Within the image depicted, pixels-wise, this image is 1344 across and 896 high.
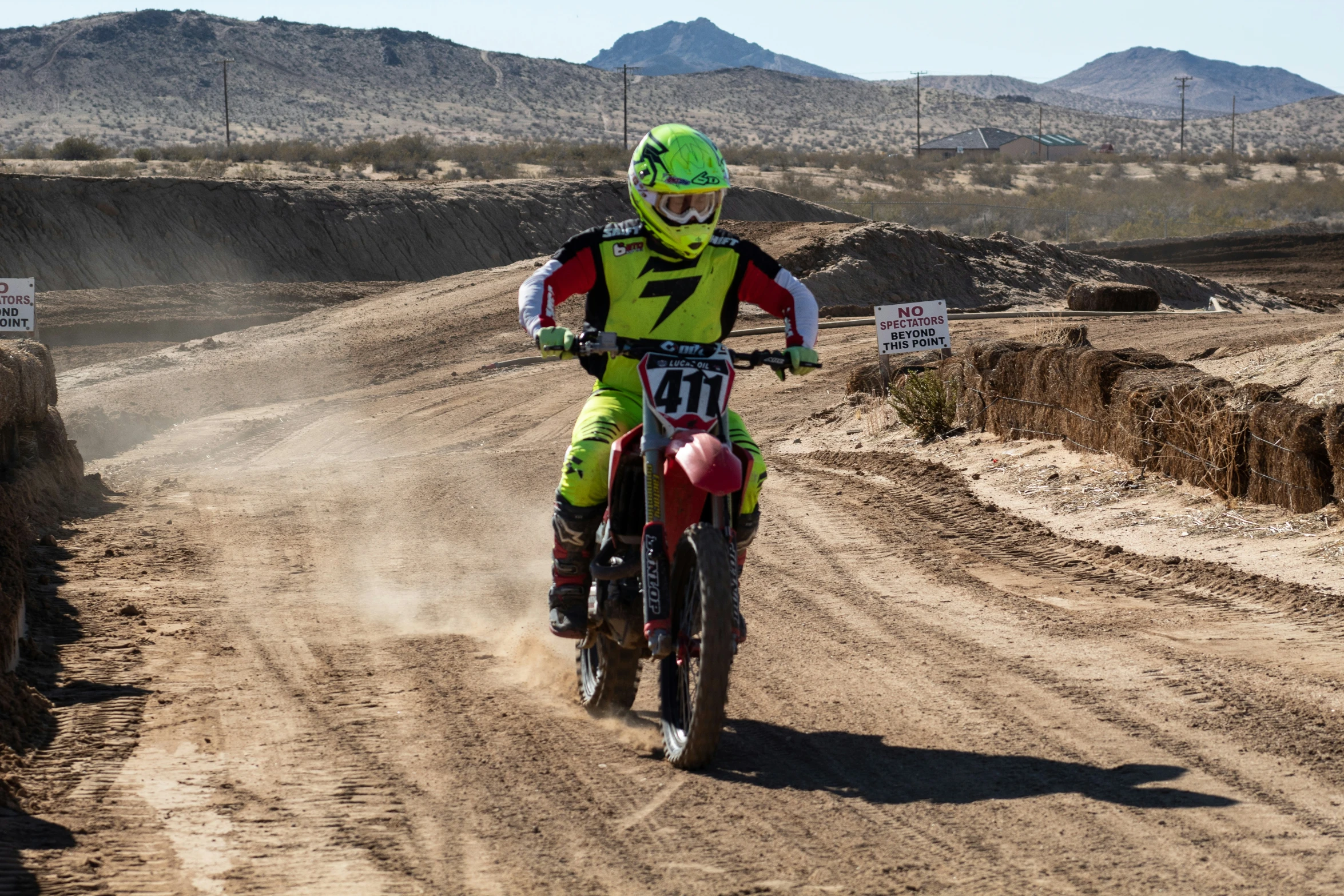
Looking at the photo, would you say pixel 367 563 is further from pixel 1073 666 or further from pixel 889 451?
pixel 889 451

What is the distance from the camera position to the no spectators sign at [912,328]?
13766mm

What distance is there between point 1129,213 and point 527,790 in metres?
59.3

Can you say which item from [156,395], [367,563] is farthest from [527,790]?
[156,395]

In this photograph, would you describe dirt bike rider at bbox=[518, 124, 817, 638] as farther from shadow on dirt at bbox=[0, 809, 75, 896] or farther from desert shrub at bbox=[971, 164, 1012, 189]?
desert shrub at bbox=[971, 164, 1012, 189]

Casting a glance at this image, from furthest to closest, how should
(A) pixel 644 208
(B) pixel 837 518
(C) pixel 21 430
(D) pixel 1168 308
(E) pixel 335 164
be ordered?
(E) pixel 335 164 < (D) pixel 1168 308 < (C) pixel 21 430 < (B) pixel 837 518 < (A) pixel 644 208

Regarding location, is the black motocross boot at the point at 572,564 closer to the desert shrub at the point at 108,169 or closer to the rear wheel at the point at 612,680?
the rear wheel at the point at 612,680

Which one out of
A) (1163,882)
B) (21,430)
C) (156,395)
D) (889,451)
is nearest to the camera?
(1163,882)

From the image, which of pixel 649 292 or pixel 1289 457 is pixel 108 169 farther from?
pixel 649 292

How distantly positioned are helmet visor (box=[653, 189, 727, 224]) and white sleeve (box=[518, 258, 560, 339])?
20.1 inches

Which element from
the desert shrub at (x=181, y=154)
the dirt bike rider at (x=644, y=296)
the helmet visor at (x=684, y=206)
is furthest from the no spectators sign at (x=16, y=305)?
the desert shrub at (x=181, y=154)

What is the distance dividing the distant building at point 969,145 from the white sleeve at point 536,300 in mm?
94879

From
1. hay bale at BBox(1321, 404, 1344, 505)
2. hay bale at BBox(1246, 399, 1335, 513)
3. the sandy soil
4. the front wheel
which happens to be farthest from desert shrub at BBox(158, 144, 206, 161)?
the front wheel

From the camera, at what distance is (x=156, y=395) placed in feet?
63.6

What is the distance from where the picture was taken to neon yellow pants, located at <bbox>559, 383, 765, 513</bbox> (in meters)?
5.26
